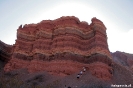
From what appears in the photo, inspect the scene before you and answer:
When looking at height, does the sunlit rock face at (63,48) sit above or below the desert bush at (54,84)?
above

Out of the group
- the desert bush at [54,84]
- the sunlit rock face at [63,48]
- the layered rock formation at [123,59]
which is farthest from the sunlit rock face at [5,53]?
the layered rock formation at [123,59]

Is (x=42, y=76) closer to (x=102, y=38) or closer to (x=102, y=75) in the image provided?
(x=102, y=75)

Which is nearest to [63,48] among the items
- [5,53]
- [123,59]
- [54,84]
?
[54,84]

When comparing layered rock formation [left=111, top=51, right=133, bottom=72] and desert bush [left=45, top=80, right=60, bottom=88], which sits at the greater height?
layered rock formation [left=111, top=51, right=133, bottom=72]

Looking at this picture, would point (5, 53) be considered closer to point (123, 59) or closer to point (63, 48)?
point (63, 48)

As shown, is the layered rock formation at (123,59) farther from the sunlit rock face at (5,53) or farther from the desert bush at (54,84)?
the desert bush at (54,84)

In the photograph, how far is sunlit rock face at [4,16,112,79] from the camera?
39.1m

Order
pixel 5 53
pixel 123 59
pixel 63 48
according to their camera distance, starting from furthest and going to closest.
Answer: pixel 123 59 → pixel 5 53 → pixel 63 48

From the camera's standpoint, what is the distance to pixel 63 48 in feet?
140

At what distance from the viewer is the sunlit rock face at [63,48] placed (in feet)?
128

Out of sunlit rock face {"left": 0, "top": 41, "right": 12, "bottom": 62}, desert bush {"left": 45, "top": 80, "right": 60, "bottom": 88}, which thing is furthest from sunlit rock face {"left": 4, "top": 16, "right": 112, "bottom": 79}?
sunlit rock face {"left": 0, "top": 41, "right": 12, "bottom": 62}

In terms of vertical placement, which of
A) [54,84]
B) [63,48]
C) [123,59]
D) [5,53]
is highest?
→ [123,59]

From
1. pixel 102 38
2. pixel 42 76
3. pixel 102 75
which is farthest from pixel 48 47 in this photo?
pixel 102 75

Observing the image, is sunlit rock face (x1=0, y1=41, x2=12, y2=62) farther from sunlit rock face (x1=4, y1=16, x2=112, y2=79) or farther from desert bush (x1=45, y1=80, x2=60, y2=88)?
desert bush (x1=45, y1=80, x2=60, y2=88)
